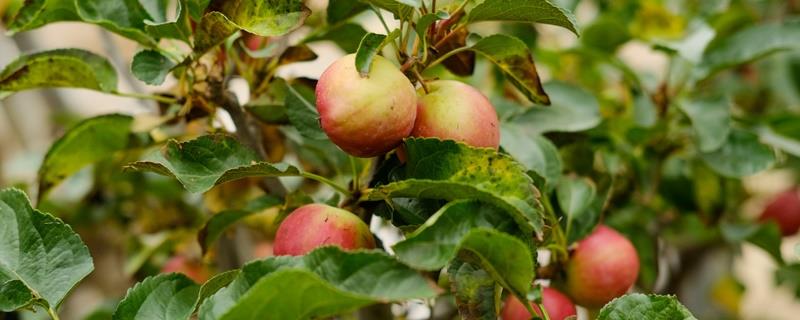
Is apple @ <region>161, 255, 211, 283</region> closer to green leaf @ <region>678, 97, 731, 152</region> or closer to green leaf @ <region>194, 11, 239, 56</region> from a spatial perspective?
green leaf @ <region>194, 11, 239, 56</region>

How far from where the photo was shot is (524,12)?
70 centimetres

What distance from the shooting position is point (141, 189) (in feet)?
4.70

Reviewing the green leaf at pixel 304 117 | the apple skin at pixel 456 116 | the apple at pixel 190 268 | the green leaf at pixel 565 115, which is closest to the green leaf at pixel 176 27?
the green leaf at pixel 304 117

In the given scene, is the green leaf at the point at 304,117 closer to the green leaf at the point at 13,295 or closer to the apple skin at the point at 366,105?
the apple skin at the point at 366,105

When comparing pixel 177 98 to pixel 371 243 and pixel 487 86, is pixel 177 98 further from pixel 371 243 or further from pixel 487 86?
pixel 487 86

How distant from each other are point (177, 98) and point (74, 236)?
0.20 metres

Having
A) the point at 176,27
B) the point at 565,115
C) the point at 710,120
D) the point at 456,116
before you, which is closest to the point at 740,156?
the point at 710,120

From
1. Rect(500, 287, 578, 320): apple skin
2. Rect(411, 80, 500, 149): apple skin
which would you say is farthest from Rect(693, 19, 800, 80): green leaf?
Rect(411, 80, 500, 149): apple skin

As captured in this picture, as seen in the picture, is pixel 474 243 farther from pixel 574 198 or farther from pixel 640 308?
pixel 574 198

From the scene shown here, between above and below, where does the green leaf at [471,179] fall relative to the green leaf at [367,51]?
below

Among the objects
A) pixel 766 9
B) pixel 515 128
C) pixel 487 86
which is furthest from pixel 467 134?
pixel 766 9

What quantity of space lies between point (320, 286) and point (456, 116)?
7.4 inches

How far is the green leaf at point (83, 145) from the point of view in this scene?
941mm

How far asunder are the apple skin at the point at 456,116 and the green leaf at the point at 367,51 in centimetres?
6
